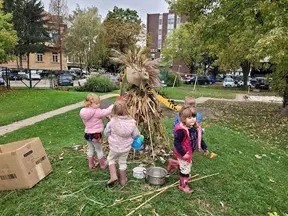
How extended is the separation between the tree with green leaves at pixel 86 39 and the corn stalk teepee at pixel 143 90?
2640 cm

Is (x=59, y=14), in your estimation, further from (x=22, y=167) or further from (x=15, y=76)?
(x=22, y=167)

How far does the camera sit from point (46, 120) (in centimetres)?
821

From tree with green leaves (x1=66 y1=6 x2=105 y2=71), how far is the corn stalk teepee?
26.4 m

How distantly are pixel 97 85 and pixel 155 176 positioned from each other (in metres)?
15.1

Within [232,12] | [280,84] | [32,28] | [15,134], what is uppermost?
[32,28]

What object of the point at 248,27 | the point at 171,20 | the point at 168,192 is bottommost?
the point at 168,192

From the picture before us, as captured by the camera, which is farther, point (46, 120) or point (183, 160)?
point (46, 120)

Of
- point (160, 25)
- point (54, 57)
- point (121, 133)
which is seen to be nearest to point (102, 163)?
point (121, 133)

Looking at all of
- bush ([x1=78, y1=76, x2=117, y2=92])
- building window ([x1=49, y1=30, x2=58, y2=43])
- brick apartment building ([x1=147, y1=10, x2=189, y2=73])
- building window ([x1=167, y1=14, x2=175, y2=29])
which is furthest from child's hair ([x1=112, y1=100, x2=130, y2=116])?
building window ([x1=167, y1=14, x2=175, y2=29])

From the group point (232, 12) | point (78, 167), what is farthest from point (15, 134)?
point (232, 12)

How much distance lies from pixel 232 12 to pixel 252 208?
9369 mm

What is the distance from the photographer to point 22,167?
316cm

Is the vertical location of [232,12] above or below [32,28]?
→ below

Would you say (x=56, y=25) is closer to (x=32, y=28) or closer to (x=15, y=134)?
(x=32, y=28)
